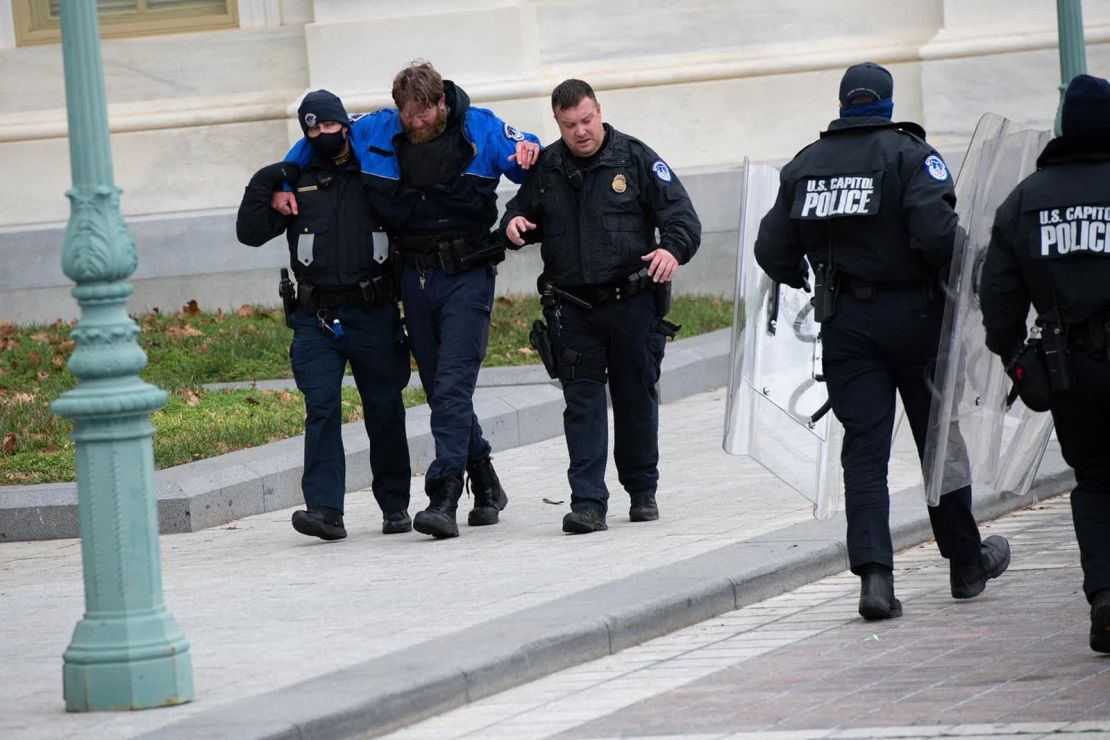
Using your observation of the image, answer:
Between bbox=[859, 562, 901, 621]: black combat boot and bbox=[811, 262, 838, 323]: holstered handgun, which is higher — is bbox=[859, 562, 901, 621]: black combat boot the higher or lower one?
the lower one

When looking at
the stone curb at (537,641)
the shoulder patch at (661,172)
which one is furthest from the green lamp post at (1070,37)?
the stone curb at (537,641)

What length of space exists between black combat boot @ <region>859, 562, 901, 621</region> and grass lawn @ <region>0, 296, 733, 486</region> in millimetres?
4545

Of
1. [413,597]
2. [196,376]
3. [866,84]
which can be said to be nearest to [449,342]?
[413,597]

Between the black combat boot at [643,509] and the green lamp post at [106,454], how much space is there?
3.47 metres

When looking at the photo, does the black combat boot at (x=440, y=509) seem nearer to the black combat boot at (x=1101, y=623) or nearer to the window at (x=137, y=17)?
the black combat boot at (x=1101, y=623)

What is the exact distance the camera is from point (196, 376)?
13547 millimetres

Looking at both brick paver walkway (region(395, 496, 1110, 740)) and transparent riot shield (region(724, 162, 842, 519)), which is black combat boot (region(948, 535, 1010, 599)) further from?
transparent riot shield (region(724, 162, 842, 519))

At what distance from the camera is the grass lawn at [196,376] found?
10.7 m

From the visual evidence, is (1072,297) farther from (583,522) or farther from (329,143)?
(329,143)

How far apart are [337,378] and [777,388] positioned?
1977 millimetres

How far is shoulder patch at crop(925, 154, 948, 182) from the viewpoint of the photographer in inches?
270

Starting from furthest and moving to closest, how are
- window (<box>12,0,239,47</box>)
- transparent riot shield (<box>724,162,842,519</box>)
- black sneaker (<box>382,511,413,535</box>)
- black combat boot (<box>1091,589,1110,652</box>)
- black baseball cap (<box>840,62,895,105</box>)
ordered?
window (<box>12,0,239,47</box>) < black sneaker (<box>382,511,413,535</box>) < transparent riot shield (<box>724,162,842,519</box>) < black baseball cap (<box>840,62,895,105</box>) < black combat boot (<box>1091,589,1110,652</box>)

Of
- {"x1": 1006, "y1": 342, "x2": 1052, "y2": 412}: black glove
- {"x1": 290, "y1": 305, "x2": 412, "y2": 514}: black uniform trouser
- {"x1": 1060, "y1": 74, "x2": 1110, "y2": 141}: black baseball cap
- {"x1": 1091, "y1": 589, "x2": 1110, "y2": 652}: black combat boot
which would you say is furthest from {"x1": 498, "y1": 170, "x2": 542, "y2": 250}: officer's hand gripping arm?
{"x1": 1091, "y1": 589, "x2": 1110, "y2": 652}: black combat boot

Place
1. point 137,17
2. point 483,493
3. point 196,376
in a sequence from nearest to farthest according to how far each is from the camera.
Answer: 1. point 483,493
2. point 196,376
3. point 137,17
